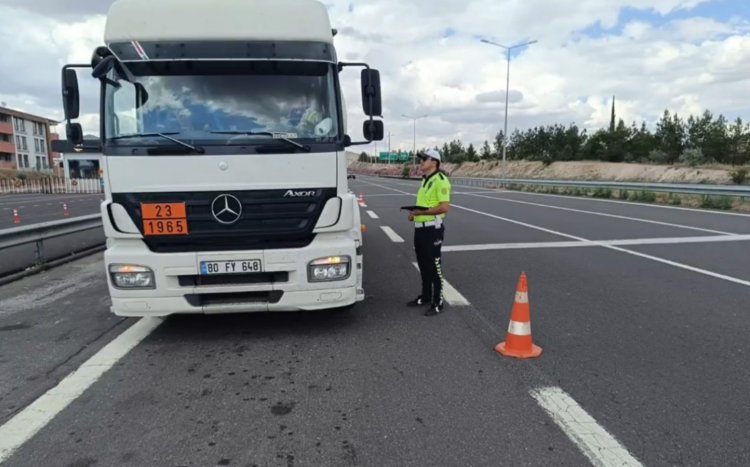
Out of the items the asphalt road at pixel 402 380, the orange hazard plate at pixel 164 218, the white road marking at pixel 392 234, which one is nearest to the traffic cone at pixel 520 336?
the asphalt road at pixel 402 380

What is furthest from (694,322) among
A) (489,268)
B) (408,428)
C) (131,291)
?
(131,291)

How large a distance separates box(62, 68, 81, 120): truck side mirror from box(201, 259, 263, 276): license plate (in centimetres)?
220

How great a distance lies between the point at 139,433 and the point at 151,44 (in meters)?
3.43

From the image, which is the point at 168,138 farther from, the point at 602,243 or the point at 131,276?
the point at 602,243

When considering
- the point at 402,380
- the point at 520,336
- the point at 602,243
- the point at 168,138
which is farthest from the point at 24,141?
the point at 520,336

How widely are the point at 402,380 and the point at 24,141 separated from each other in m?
96.3

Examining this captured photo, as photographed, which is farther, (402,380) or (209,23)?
(209,23)

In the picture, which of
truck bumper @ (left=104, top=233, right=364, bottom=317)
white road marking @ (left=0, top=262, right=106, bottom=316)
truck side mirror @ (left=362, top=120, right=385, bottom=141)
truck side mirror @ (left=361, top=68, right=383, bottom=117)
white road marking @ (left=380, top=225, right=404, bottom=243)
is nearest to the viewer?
truck bumper @ (left=104, top=233, right=364, bottom=317)

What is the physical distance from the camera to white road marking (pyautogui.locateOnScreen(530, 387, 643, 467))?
292cm

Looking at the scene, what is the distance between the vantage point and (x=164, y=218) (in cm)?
456

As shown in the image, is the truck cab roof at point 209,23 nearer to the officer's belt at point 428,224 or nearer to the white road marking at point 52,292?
the officer's belt at point 428,224

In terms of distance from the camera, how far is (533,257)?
9219 mm

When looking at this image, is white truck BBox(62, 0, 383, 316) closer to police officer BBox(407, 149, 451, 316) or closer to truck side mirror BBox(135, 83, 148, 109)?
truck side mirror BBox(135, 83, 148, 109)

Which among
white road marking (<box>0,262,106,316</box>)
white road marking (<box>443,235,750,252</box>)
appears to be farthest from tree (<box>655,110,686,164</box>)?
white road marking (<box>0,262,106,316</box>)
